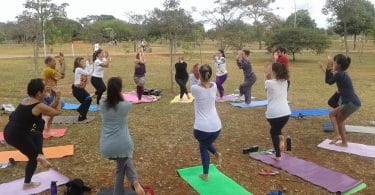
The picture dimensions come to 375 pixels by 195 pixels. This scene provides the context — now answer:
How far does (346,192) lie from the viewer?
5547 mm

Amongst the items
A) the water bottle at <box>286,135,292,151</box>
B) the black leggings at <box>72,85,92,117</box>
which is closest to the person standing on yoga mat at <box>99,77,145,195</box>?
the water bottle at <box>286,135,292,151</box>

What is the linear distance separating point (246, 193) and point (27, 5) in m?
17.2

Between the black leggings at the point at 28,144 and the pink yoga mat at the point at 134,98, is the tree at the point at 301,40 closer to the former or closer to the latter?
the pink yoga mat at the point at 134,98

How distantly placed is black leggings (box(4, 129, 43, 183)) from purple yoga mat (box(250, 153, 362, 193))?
379 centimetres

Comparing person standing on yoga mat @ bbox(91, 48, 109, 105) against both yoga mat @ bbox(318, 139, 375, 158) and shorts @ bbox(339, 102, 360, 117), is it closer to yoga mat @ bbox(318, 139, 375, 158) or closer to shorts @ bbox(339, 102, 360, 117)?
yoga mat @ bbox(318, 139, 375, 158)

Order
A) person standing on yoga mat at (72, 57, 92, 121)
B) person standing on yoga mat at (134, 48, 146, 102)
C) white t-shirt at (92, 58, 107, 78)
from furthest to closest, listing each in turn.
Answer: person standing on yoga mat at (134, 48, 146, 102) → white t-shirt at (92, 58, 107, 78) → person standing on yoga mat at (72, 57, 92, 121)

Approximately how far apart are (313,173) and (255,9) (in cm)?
4131

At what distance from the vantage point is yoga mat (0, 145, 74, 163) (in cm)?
684

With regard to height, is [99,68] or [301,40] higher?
[301,40]

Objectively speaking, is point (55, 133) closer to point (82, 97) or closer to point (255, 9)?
point (82, 97)

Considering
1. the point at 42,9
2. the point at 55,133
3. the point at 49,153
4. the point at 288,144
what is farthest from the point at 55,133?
the point at 42,9

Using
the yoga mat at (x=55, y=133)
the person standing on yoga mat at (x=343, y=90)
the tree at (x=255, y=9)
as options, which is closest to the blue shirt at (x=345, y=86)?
the person standing on yoga mat at (x=343, y=90)

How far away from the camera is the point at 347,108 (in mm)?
7309

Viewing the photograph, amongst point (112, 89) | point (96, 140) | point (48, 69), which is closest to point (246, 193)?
point (112, 89)
